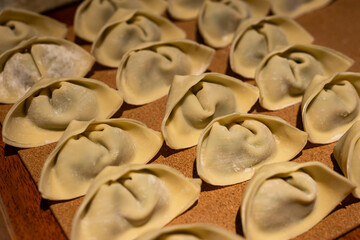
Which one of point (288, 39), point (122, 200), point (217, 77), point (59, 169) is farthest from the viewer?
point (288, 39)

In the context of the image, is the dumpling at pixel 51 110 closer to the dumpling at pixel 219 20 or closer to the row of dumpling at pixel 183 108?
the row of dumpling at pixel 183 108

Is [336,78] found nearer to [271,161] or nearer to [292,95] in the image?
[292,95]

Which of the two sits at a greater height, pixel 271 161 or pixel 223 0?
pixel 223 0

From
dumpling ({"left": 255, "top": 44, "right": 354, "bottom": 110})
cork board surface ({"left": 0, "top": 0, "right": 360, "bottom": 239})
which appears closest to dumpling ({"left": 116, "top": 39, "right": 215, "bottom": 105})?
cork board surface ({"left": 0, "top": 0, "right": 360, "bottom": 239})

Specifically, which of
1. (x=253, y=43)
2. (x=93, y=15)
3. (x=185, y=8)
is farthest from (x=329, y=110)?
(x=93, y=15)

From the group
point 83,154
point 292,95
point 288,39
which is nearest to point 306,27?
point 288,39
